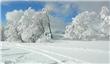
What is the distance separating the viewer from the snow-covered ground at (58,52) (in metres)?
2.34

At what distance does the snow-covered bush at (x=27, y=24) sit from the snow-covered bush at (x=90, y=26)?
325mm

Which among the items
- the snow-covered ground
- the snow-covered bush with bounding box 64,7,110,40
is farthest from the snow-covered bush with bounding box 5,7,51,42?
the snow-covered bush with bounding box 64,7,110,40

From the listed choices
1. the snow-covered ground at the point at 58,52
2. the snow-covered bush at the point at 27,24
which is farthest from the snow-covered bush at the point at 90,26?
the snow-covered bush at the point at 27,24

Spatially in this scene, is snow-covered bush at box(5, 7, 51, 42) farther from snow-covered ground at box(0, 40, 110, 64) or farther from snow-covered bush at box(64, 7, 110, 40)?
snow-covered bush at box(64, 7, 110, 40)

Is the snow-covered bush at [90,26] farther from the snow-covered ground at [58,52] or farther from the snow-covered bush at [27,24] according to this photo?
the snow-covered bush at [27,24]

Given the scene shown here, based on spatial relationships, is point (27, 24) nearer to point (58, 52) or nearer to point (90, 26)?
point (58, 52)

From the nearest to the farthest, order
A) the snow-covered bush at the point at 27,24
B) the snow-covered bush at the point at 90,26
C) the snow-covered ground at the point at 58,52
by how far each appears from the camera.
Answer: the snow-covered ground at the point at 58,52
the snow-covered bush at the point at 90,26
the snow-covered bush at the point at 27,24

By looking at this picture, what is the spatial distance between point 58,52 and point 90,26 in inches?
18.9

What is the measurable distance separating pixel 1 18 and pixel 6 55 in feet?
1.70

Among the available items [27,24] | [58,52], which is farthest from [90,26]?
[27,24]

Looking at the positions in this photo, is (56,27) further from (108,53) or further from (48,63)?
(108,53)

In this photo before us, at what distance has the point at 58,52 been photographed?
2.56 metres

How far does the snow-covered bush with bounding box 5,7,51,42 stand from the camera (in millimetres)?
2754

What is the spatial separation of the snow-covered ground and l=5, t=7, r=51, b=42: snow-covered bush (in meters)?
0.10
